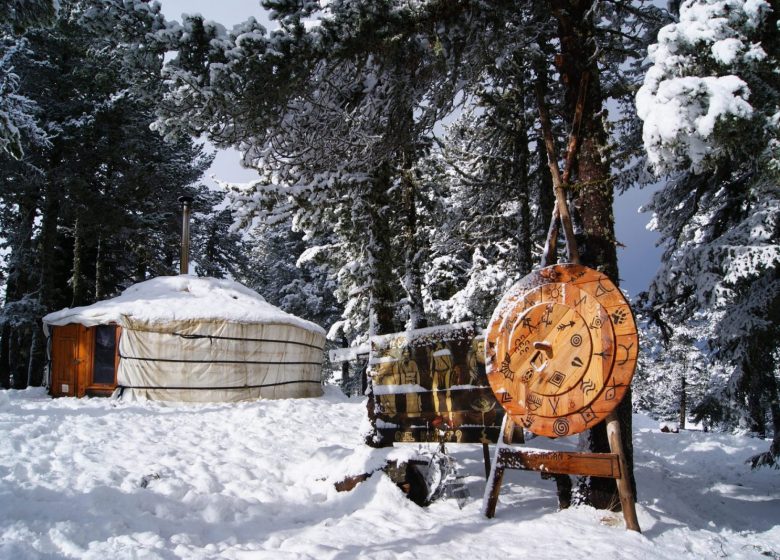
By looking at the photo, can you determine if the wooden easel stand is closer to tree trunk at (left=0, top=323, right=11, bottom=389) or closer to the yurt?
the yurt

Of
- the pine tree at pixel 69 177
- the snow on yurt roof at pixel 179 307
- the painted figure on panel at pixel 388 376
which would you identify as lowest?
the painted figure on panel at pixel 388 376

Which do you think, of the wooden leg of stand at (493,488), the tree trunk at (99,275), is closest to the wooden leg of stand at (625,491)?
the wooden leg of stand at (493,488)

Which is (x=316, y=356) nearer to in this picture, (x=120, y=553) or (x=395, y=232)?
(x=395, y=232)

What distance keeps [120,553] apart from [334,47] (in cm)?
404

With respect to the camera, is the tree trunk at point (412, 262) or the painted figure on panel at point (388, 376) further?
the tree trunk at point (412, 262)

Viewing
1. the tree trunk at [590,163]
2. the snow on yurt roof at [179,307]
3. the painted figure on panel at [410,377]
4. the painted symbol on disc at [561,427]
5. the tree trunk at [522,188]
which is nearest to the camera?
the painted symbol on disc at [561,427]

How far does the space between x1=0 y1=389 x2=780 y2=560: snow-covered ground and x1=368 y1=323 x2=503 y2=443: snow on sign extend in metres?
0.46

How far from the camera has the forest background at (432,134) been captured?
10.5 ft

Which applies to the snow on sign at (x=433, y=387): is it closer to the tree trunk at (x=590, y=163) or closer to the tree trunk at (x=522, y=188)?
the tree trunk at (x=590, y=163)

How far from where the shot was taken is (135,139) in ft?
49.8

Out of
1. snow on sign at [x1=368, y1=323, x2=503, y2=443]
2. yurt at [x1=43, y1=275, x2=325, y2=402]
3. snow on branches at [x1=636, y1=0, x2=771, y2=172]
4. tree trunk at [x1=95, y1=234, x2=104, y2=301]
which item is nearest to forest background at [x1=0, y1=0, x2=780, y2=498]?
snow on branches at [x1=636, y1=0, x2=771, y2=172]

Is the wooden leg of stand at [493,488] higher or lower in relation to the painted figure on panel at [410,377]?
lower

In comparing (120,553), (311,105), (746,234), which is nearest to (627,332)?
(120,553)

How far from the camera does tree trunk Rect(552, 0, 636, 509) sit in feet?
13.5
